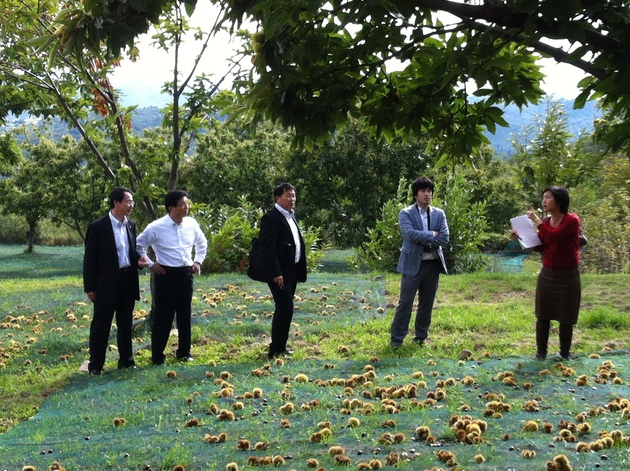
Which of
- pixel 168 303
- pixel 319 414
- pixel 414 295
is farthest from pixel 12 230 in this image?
pixel 319 414

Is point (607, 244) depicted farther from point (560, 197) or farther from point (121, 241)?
point (121, 241)

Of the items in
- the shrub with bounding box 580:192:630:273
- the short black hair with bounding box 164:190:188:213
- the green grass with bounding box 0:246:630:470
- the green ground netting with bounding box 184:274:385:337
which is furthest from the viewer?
the shrub with bounding box 580:192:630:273

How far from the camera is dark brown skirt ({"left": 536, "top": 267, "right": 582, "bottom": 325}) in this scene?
7.46 meters

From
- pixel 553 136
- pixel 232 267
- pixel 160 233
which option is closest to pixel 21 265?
pixel 232 267

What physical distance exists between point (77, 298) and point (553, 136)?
11401mm

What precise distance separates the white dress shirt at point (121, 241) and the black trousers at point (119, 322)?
10 centimetres

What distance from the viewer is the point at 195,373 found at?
750 cm

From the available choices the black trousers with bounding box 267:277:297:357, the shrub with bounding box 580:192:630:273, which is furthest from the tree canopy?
the shrub with bounding box 580:192:630:273

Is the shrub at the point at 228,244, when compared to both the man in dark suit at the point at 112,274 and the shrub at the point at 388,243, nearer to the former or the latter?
the shrub at the point at 388,243

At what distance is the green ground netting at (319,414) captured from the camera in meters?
4.70

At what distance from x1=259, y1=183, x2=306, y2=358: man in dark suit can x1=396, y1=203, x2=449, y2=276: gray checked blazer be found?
1153 mm

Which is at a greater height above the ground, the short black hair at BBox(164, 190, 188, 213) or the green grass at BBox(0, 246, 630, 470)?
the short black hair at BBox(164, 190, 188, 213)

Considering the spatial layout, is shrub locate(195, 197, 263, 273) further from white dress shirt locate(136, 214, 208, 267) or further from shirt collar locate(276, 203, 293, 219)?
shirt collar locate(276, 203, 293, 219)

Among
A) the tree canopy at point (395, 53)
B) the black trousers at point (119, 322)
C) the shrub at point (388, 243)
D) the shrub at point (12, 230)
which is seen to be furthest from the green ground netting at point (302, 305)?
the shrub at point (12, 230)
